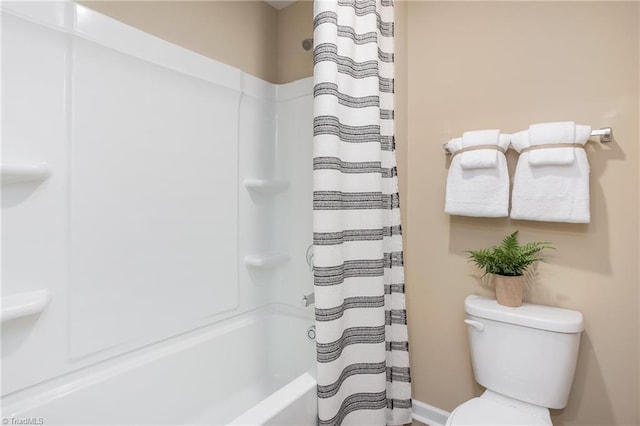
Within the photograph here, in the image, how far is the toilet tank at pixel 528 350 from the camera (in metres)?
1.32

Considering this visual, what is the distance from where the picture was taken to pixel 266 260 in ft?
6.48

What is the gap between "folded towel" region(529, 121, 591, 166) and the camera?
4.35 feet

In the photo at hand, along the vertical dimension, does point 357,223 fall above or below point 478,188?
below

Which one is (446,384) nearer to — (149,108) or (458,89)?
(458,89)

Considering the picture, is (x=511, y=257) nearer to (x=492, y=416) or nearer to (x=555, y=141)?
(x=555, y=141)

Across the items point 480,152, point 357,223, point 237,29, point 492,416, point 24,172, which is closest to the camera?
point 24,172

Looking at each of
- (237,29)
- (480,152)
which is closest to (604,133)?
(480,152)

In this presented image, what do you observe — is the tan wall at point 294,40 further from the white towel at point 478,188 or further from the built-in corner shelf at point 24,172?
the built-in corner shelf at point 24,172

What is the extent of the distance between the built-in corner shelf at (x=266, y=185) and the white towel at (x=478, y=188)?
0.96 m

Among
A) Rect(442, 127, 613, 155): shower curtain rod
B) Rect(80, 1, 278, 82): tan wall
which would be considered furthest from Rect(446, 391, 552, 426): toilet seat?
Rect(80, 1, 278, 82): tan wall

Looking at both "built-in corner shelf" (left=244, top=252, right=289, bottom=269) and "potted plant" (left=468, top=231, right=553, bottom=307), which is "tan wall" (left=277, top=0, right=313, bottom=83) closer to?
"built-in corner shelf" (left=244, top=252, right=289, bottom=269)

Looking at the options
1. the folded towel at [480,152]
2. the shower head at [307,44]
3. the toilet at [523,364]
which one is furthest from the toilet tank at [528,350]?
the shower head at [307,44]

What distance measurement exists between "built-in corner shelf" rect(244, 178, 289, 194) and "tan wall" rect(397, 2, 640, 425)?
732mm

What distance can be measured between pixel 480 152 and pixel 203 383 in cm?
172
